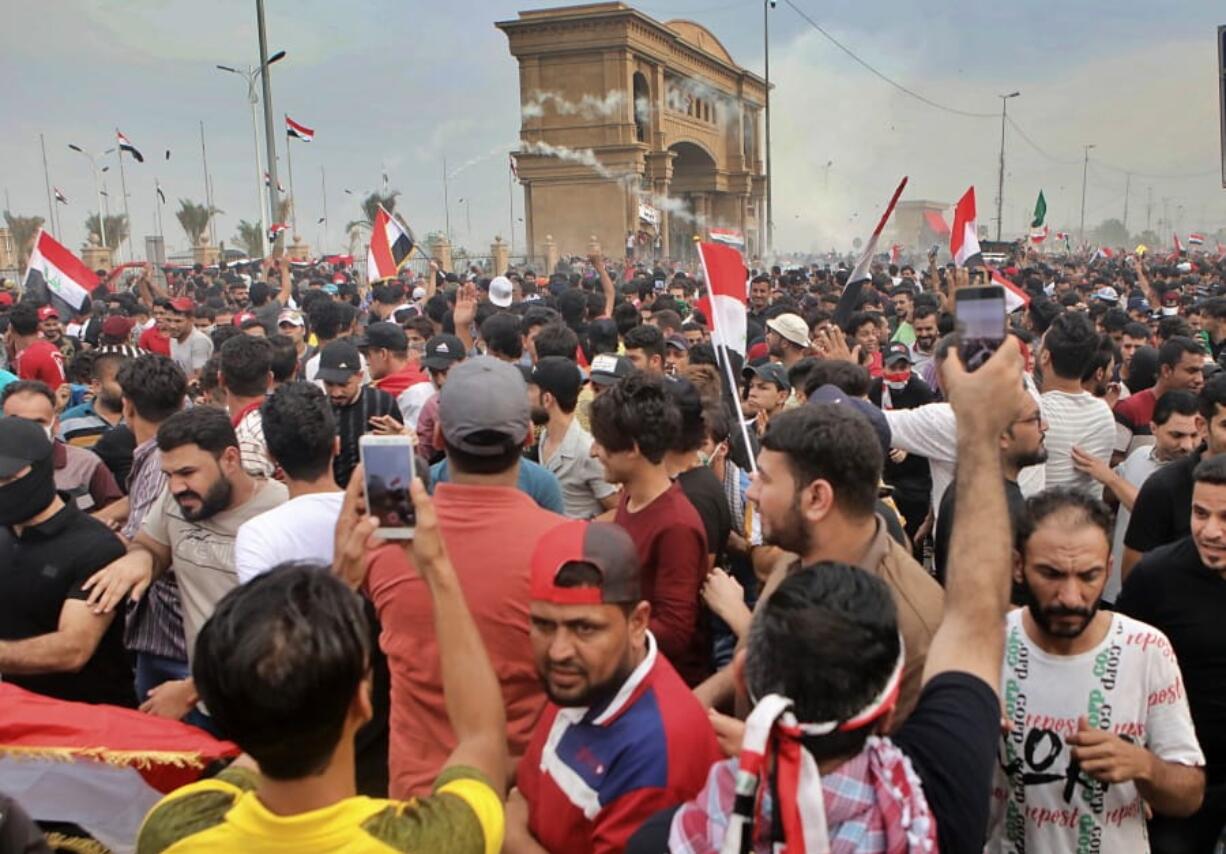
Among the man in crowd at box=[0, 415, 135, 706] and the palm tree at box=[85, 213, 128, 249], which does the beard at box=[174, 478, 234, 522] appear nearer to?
the man in crowd at box=[0, 415, 135, 706]

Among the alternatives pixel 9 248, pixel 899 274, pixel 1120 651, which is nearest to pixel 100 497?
pixel 1120 651

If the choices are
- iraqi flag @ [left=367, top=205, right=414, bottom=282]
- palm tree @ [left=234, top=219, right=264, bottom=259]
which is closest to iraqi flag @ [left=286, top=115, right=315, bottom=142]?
iraqi flag @ [left=367, top=205, right=414, bottom=282]

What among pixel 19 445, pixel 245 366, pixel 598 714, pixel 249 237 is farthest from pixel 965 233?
pixel 249 237

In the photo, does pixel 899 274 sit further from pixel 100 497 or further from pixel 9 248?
pixel 9 248

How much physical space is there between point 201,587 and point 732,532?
2.10 metres

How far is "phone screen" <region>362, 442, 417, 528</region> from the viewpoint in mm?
2250

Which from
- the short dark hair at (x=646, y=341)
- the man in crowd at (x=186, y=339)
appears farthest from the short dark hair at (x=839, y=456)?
the man in crowd at (x=186, y=339)

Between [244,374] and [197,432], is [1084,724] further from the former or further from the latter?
[244,374]

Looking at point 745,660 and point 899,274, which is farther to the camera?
point 899,274

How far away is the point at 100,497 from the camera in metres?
5.04

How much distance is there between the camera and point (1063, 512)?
279 cm

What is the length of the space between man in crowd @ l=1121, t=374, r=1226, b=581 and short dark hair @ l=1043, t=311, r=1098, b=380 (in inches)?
33.3

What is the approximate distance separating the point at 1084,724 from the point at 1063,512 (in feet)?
1.89

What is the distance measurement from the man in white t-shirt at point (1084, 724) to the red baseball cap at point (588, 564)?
113 cm
